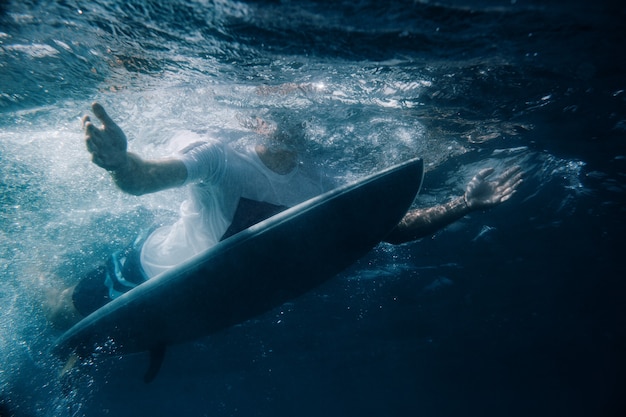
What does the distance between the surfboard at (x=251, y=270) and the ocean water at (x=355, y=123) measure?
7.03 ft

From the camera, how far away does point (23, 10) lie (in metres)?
3.61

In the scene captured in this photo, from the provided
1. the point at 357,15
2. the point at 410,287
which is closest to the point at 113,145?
the point at 357,15

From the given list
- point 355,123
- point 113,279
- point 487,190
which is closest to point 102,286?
point 113,279

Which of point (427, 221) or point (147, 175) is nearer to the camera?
point (147, 175)

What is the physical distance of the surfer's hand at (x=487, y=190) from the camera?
5305 millimetres

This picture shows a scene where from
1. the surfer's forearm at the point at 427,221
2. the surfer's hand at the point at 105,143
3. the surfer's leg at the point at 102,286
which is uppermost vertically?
the surfer's hand at the point at 105,143

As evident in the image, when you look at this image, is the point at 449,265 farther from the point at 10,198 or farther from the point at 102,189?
the point at 10,198

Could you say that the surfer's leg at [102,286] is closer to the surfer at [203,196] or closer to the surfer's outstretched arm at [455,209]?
the surfer at [203,196]

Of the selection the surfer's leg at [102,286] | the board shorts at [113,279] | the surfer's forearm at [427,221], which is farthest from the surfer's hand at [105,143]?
the surfer's forearm at [427,221]

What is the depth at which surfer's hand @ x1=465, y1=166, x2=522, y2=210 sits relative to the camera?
5305 millimetres

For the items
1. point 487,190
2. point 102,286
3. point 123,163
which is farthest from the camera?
point 102,286

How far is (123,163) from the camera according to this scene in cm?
300

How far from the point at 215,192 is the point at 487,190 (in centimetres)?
460

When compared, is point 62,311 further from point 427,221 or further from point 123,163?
point 427,221
